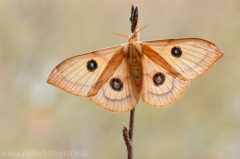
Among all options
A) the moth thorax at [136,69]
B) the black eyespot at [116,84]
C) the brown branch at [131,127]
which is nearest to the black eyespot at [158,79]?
the moth thorax at [136,69]

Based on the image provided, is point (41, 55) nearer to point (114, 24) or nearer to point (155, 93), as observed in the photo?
point (114, 24)

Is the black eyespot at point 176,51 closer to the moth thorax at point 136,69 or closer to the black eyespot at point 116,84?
the moth thorax at point 136,69

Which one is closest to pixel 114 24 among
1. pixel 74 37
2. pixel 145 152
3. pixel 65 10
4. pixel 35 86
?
pixel 74 37

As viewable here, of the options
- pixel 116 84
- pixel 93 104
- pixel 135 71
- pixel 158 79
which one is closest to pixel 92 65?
pixel 116 84

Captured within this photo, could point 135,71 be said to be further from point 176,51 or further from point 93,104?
point 93,104

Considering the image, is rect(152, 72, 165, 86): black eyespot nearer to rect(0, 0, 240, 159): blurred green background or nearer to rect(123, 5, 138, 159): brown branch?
rect(123, 5, 138, 159): brown branch

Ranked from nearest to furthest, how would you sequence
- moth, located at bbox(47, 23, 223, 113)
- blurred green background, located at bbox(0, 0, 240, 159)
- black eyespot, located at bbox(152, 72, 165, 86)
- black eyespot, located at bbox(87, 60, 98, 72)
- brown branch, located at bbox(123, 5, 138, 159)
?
brown branch, located at bbox(123, 5, 138, 159) < moth, located at bbox(47, 23, 223, 113) < black eyespot, located at bbox(87, 60, 98, 72) < black eyespot, located at bbox(152, 72, 165, 86) < blurred green background, located at bbox(0, 0, 240, 159)

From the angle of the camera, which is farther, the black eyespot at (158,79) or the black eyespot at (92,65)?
the black eyespot at (158,79)

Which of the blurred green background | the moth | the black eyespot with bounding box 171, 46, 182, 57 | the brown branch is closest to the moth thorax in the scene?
the moth
